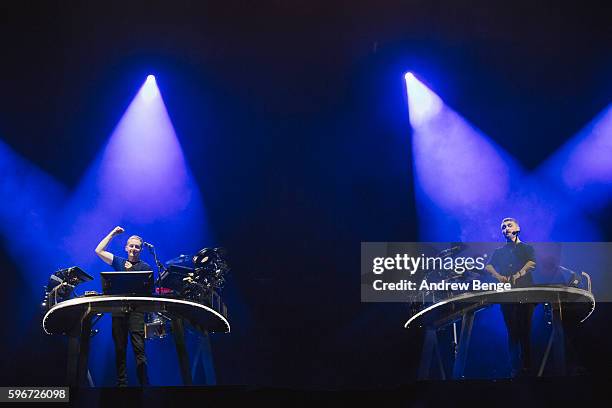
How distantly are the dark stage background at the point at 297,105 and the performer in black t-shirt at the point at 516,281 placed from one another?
1.28 meters

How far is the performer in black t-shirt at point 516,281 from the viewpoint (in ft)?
15.6

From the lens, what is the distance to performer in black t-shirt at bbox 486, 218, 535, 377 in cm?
475

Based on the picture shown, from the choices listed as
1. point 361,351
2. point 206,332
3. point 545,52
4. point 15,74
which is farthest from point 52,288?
point 545,52

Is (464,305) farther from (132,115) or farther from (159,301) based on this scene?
(132,115)

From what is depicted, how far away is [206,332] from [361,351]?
181 centimetres

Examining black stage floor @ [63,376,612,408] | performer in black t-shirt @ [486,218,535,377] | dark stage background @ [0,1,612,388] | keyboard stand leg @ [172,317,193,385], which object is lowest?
black stage floor @ [63,376,612,408]

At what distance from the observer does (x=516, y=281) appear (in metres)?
4.99

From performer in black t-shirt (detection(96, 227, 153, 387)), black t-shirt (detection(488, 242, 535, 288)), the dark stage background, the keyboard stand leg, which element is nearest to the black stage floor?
the keyboard stand leg

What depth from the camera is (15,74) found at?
6.39m

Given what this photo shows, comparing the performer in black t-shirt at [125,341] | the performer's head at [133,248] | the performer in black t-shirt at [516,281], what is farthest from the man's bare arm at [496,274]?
the performer's head at [133,248]

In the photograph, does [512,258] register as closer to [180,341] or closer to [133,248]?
[180,341]

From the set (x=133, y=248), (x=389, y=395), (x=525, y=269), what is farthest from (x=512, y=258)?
(x=133, y=248)

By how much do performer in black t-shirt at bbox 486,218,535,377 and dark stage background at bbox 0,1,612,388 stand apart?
1.28 metres

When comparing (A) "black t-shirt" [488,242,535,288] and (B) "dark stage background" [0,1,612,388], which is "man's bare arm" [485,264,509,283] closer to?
(A) "black t-shirt" [488,242,535,288]
